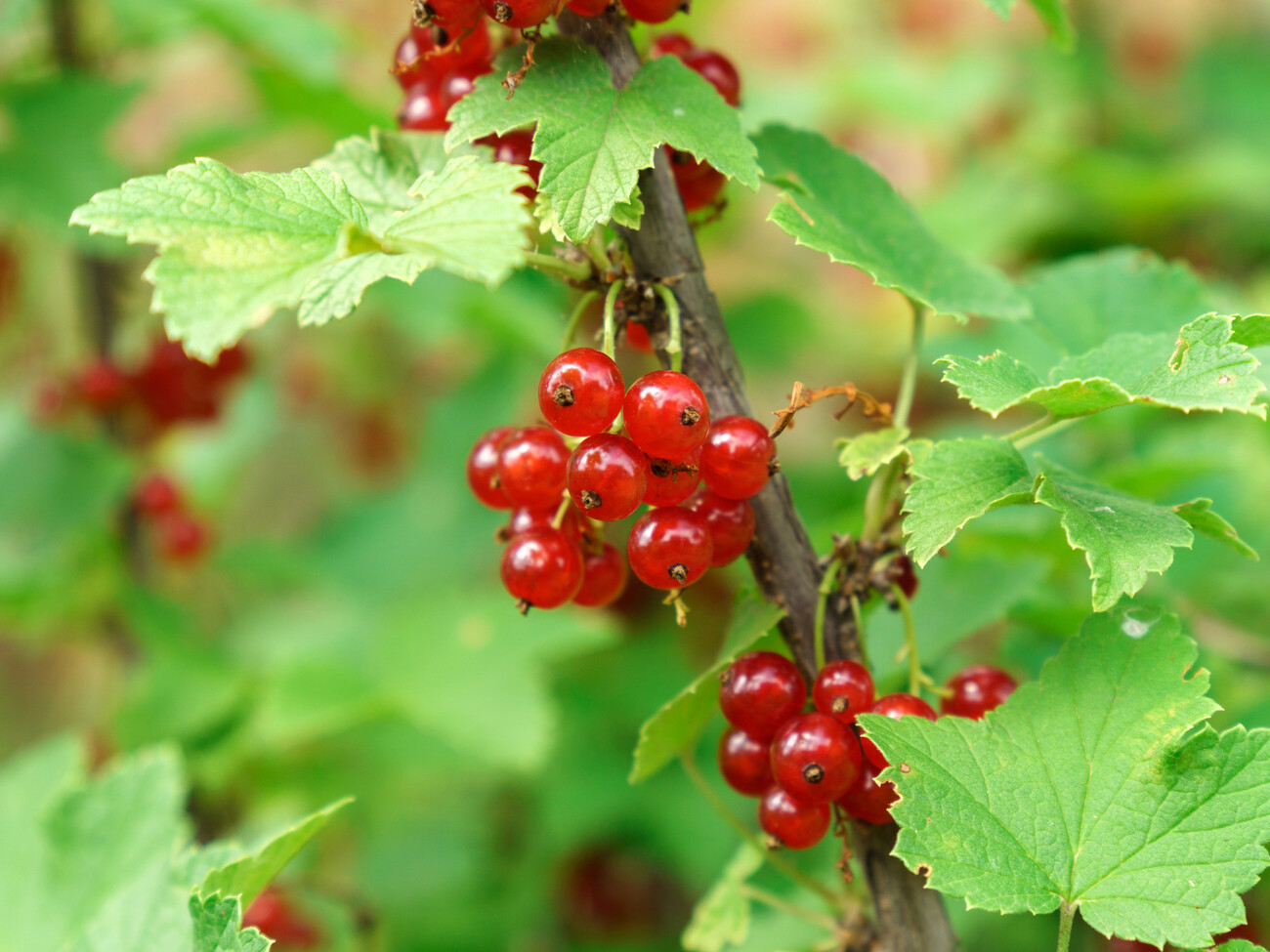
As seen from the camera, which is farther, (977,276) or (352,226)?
(977,276)

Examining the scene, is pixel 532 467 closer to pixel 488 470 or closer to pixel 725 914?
pixel 488 470

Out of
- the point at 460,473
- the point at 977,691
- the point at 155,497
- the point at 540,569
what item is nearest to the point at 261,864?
the point at 540,569

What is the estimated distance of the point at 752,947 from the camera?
944 mm

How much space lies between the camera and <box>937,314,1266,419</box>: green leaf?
0.51 meters

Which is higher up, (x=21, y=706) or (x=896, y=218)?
(x=896, y=218)

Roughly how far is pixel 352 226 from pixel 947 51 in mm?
2555

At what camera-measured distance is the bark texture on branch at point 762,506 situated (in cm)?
61

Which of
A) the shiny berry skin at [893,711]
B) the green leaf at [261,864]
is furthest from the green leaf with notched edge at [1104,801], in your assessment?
the green leaf at [261,864]

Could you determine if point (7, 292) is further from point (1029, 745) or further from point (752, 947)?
point (1029, 745)

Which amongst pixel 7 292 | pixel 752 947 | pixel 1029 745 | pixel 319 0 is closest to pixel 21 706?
pixel 7 292

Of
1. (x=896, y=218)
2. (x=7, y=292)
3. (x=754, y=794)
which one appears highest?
(x=896, y=218)

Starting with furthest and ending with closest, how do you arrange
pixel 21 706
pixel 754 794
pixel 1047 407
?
1. pixel 21 706
2. pixel 754 794
3. pixel 1047 407

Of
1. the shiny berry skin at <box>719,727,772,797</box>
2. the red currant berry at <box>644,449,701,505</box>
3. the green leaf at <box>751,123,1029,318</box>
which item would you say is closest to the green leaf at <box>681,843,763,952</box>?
the shiny berry skin at <box>719,727,772,797</box>

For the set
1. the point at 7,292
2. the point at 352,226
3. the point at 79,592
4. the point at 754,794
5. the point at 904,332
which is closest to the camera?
the point at 352,226
